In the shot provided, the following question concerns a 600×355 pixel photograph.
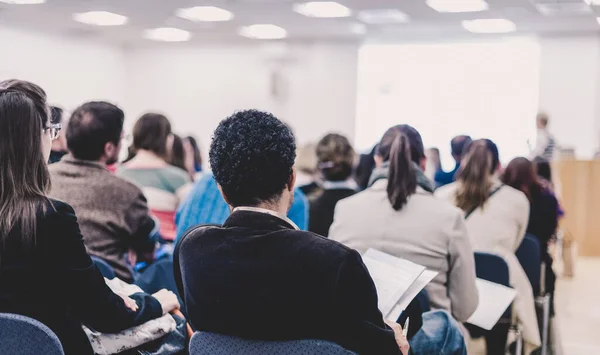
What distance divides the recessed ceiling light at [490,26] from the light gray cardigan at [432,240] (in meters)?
7.97

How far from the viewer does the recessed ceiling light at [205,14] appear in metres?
9.84

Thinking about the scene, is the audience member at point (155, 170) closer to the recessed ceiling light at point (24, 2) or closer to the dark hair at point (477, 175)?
the dark hair at point (477, 175)

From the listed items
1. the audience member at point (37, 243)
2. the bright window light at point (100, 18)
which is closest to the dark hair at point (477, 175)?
the audience member at point (37, 243)

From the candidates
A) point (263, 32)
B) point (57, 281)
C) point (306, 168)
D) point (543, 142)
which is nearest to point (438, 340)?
point (57, 281)

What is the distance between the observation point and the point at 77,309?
1855mm

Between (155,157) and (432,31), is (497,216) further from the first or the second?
(432,31)

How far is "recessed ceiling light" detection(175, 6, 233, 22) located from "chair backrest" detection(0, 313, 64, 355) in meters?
8.43

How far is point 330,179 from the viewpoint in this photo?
4211 mm

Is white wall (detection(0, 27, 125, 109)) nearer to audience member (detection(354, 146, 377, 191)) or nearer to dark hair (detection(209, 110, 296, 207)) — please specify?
audience member (detection(354, 146, 377, 191))

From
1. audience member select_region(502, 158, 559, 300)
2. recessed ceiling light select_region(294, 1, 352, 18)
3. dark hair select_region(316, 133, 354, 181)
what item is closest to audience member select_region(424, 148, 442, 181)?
recessed ceiling light select_region(294, 1, 352, 18)

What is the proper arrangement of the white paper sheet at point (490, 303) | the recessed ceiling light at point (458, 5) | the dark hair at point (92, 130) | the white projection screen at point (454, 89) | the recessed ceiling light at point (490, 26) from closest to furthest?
the dark hair at point (92, 130)
the white paper sheet at point (490, 303)
the recessed ceiling light at point (458, 5)
the recessed ceiling light at point (490, 26)
the white projection screen at point (454, 89)

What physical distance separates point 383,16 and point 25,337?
9.04 meters

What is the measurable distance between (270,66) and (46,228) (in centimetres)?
1138

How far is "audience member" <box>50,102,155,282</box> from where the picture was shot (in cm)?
270
